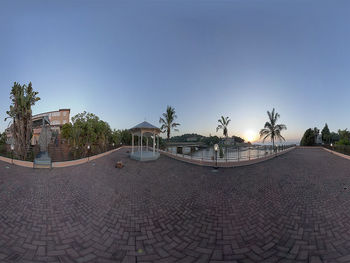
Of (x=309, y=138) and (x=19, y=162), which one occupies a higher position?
(x=309, y=138)

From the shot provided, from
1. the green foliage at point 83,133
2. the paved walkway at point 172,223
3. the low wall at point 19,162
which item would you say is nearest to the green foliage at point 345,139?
the paved walkway at point 172,223

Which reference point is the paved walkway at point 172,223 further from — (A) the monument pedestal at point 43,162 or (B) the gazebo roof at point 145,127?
(B) the gazebo roof at point 145,127

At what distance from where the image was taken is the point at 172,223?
12.2ft

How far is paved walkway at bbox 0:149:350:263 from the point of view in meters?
2.85

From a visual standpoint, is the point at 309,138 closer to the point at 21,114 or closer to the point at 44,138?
the point at 44,138

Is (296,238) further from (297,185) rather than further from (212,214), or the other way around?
(297,185)

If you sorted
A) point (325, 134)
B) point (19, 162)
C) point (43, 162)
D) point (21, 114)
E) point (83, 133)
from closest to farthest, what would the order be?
point (43, 162) → point (19, 162) → point (21, 114) → point (83, 133) → point (325, 134)

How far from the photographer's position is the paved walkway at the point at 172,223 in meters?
2.85

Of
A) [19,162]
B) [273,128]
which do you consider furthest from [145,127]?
[273,128]

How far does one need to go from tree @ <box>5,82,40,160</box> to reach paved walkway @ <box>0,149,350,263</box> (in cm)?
850

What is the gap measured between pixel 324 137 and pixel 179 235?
62.2m

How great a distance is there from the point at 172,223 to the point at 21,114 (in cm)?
1613

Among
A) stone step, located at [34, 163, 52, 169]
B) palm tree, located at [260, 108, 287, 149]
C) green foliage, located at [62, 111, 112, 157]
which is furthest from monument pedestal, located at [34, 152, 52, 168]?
palm tree, located at [260, 108, 287, 149]

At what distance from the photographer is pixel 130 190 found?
5.94 metres
